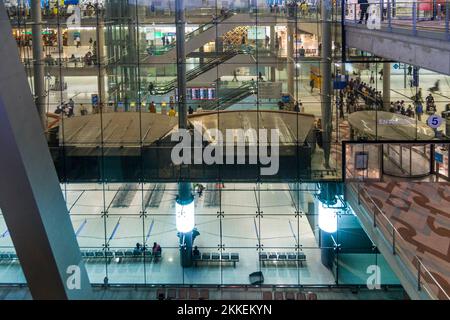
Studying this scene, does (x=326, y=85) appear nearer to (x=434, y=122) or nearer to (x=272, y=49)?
(x=272, y=49)

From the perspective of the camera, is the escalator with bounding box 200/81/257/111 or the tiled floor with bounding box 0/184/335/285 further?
the escalator with bounding box 200/81/257/111

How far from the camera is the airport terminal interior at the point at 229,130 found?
18.2 ft

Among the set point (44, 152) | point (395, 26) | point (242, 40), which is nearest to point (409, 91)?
point (242, 40)

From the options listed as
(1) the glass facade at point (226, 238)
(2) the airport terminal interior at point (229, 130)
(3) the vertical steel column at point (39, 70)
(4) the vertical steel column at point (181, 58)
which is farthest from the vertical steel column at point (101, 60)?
(1) the glass facade at point (226, 238)

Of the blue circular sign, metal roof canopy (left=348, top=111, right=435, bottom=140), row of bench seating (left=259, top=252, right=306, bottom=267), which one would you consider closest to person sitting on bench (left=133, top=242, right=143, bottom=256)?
row of bench seating (left=259, top=252, right=306, bottom=267)

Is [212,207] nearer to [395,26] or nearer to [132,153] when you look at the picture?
[132,153]

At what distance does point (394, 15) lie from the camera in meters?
4.80

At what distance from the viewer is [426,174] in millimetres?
5578

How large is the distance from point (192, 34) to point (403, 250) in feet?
10.6

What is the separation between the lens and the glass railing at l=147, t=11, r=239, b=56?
572 centimetres

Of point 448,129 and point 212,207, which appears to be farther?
point 212,207

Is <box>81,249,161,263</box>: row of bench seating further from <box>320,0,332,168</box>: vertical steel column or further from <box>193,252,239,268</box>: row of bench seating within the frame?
<box>320,0,332,168</box>: vertical steel column

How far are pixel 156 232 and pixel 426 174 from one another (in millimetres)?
2697

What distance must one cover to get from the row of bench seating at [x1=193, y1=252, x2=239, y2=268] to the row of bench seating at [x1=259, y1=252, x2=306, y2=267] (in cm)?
26
